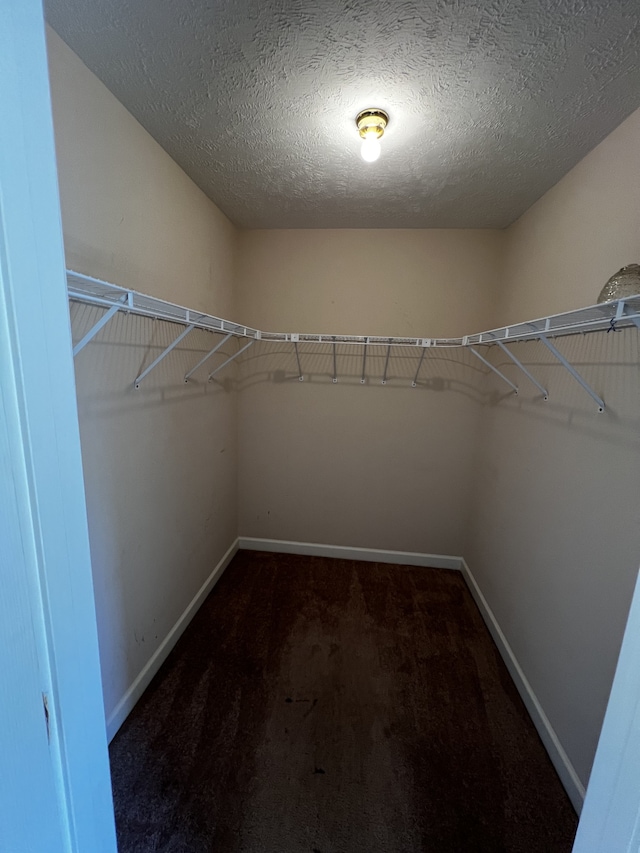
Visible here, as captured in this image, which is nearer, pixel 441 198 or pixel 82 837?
pixel 82 837

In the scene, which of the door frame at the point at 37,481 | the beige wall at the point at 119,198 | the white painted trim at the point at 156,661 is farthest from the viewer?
the white painted trim at the point at 156,661

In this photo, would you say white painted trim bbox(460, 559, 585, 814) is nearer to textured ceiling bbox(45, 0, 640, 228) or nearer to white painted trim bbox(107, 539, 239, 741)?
white painted trim bbox(107, 539, 239, 741)

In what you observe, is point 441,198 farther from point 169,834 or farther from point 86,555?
point 169,834

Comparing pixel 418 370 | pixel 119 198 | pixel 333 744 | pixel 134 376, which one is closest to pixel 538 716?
pixel 333 744

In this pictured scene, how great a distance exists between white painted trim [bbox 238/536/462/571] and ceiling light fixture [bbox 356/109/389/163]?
244cm

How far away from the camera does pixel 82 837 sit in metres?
0.57

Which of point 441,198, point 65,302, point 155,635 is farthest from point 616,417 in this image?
point 155,635

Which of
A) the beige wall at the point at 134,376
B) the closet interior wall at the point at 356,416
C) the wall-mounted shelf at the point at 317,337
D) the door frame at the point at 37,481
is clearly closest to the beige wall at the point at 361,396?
the closet interior wall at the point at 356,416

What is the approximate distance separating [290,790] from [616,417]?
70.3 inches

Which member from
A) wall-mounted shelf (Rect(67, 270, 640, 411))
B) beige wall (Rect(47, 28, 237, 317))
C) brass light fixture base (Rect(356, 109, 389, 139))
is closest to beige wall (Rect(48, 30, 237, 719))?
beige wall (Rect(47, 28, 237, 317))

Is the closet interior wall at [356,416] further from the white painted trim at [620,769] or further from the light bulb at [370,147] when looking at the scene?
the light bulb at [370,147]

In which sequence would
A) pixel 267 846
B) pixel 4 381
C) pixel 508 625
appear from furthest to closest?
pixel 508 625 < pixel 267 846 < pixel 4 381

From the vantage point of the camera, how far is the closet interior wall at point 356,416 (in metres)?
1.21

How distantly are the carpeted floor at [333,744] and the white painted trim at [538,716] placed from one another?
4 centimetres
